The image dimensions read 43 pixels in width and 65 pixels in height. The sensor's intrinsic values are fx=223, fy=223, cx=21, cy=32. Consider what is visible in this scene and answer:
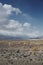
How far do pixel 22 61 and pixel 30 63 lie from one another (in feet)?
4.07

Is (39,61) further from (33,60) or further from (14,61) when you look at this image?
(14,61)

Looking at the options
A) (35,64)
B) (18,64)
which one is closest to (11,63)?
(18,64)

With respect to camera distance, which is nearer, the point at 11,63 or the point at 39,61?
the point at 11,63

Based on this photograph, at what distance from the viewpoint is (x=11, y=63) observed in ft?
73.9

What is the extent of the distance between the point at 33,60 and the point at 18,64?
2.77 meters

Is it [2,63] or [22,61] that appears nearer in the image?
[2,63]

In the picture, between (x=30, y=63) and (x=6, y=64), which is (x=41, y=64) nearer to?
(x=30, y=63)

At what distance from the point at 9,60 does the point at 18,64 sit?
1.73 m

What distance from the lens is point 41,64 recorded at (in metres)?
22.6

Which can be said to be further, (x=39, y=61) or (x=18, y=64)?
(x=39, y=61)

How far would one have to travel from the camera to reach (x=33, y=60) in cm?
2467

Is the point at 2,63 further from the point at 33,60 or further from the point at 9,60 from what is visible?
the point at 33,60

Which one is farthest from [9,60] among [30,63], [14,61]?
[30,63]

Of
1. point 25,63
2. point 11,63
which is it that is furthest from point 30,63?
point 11,63
